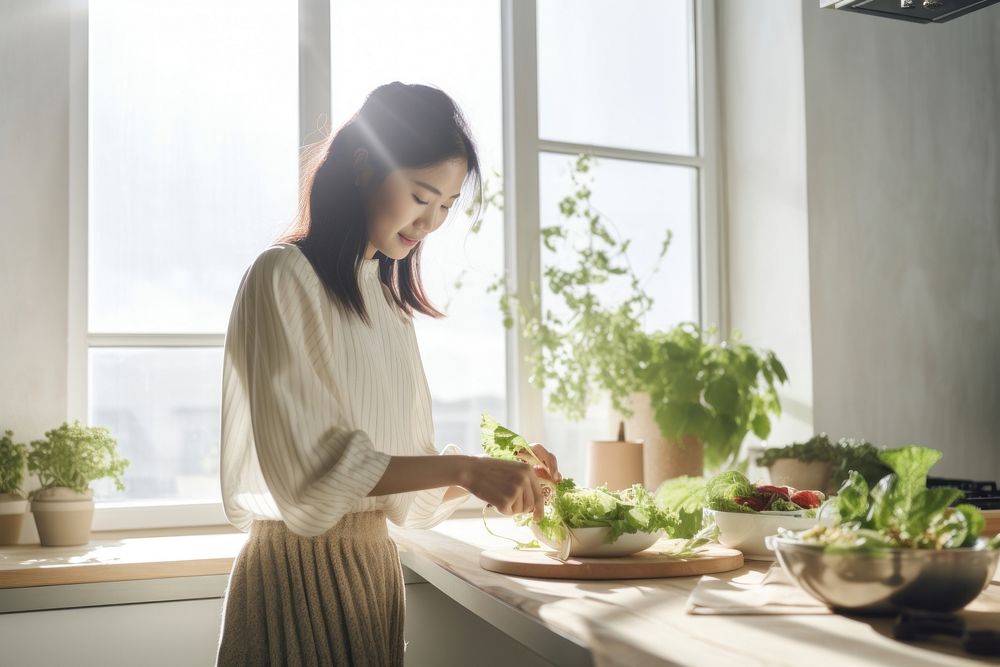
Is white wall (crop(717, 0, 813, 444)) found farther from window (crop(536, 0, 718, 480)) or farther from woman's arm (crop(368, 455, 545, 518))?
woman's arm (crop(368, 455, 545, 518))

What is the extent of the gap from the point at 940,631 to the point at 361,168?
0.98 meters

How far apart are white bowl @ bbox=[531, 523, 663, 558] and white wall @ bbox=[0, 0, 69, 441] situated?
1.33 m

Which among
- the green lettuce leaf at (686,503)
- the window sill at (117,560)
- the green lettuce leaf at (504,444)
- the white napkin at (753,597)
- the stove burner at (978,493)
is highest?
the green lettuce leaf at (504,444)

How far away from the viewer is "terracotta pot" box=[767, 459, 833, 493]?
231cm

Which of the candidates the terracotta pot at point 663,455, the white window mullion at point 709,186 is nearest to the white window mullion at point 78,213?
the terracotta pot at point 663,455

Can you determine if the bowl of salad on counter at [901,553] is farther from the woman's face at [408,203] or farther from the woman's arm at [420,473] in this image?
the woman's face at [408,203]

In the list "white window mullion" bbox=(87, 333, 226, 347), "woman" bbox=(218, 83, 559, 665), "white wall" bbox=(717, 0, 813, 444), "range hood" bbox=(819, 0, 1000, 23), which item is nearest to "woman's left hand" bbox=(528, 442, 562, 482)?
"woman" bbox=(218, 83, 559, 665)

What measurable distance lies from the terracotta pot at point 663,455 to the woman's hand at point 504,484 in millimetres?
1195

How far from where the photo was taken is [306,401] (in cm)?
127

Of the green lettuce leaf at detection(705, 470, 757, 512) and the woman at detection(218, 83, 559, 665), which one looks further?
the green lettuce leaf at detection(705, 470, 757, 512)

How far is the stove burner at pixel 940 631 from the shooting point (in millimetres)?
858

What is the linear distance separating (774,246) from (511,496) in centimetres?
179

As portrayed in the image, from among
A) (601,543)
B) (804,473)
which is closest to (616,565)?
(601,543)

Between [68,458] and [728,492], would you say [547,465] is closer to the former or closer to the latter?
[728,492]
